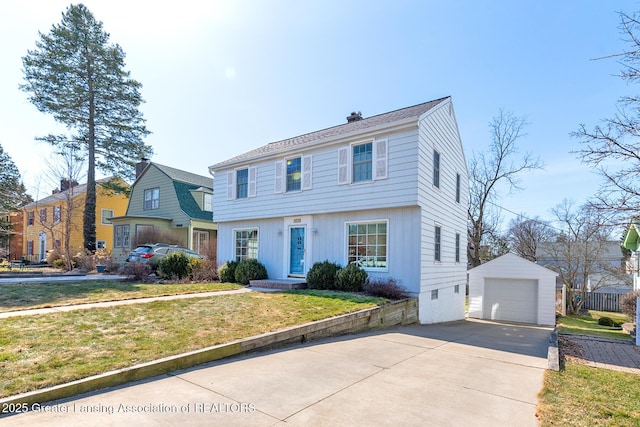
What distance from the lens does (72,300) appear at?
26.3 feet

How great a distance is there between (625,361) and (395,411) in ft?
19.4

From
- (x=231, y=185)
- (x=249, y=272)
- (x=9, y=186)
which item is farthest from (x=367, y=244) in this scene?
(x=9, y=186)

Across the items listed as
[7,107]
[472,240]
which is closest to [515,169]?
[472,240]

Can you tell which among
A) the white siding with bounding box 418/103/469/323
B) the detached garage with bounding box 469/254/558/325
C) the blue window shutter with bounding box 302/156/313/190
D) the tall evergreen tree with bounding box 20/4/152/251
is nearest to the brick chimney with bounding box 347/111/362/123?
the white siding with bounding box 418/103/469/323

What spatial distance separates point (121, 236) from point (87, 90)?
9.67 metres

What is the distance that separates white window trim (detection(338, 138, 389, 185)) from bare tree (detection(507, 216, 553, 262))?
90.9 ft

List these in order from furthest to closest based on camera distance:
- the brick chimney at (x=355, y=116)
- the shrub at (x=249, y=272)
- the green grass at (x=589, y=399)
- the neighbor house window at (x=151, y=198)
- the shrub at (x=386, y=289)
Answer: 1. the neighbor house window at (x=151, y=198)
2. the brick chimney at (x=355, y=116)
3. the shrub at (x=249, y=272)
4. the shrub at (x=386, y=289)
5. the green grass at (x=589, y=399)

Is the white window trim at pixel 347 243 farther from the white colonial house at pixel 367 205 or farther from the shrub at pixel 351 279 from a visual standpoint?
the shrub at pixel 351 279

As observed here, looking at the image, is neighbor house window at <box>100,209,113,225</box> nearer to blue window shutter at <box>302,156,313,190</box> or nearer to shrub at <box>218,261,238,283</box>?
shrub at <box>218,261,238,283</box>

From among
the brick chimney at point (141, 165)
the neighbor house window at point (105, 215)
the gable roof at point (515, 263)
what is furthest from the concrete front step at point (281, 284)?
the neighbor house window at point (105, 215)

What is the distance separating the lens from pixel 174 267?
13.7 metres

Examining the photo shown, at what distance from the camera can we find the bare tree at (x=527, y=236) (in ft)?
110

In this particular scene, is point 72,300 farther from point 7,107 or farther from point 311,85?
point 7,107

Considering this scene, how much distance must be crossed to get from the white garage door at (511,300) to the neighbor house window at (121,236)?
824 inches
